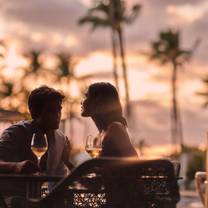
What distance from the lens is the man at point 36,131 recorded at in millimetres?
3201

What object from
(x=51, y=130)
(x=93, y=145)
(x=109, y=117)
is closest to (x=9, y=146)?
(x=51, y=130)

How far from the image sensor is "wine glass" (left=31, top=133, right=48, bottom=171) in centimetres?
325

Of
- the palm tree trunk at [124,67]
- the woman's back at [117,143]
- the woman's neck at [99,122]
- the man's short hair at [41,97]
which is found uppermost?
the palm tree trunk at [124,67]

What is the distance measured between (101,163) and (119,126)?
67 cm

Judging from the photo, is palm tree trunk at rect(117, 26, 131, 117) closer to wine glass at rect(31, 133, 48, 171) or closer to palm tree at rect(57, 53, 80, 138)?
palm tree at rect(57, 53, 80, 138)

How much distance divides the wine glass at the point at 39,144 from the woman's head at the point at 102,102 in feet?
0.85

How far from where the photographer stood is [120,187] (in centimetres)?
240

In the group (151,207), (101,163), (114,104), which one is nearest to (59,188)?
(101,163)

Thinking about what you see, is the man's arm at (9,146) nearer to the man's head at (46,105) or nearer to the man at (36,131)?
the man at (36,131)

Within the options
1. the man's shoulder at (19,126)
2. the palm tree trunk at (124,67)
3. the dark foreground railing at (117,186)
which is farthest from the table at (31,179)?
the palm tree trunk at (124,67)

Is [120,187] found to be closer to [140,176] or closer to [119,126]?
[140,176]

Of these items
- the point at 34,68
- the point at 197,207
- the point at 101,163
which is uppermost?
the point at 34,68

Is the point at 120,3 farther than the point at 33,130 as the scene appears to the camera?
Yes

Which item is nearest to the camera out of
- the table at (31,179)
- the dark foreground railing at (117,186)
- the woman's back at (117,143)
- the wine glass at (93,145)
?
the dark foreground railing at (117,186)
